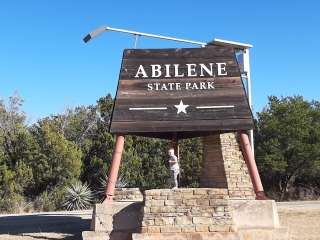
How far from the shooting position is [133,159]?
104ft

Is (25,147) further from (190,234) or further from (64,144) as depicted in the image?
(190,234)

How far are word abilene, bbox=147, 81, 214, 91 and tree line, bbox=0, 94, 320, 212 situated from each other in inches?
596

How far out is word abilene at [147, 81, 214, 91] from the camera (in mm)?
15773

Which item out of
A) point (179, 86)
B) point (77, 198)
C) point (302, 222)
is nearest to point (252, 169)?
point (179, 86)

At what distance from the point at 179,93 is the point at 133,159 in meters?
16.3

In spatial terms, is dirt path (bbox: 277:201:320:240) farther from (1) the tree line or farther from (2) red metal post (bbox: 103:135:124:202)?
(1) the tree line

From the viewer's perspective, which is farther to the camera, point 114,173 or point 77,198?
point 77,198

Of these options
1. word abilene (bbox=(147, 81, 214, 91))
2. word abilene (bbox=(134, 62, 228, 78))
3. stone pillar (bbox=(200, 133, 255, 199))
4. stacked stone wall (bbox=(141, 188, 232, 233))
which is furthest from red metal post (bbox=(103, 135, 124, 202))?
stone pillar (bbox=(200, 133, 255, 199))

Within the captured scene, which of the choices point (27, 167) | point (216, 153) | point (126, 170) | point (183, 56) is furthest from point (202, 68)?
point (27, 167)

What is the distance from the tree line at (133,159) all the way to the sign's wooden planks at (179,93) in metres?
15.1

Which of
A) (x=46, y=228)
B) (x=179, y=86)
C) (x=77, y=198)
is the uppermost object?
(x=179, y=86)

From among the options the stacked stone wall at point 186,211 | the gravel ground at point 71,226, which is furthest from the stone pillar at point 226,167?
the stacked stone wall at point 186,211

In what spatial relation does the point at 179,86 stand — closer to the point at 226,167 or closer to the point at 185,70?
the point at 185,70

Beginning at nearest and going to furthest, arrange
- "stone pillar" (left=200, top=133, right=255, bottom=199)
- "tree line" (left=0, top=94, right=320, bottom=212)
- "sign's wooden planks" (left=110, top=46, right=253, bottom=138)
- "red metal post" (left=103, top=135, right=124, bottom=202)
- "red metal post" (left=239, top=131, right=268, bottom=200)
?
"red metal post" (left=103, top=135, right=124, bottom=202)
"red metal post" (left=239, top=131, right=268, bottom=200)
"sign's wooden planks" (left=110, top=46, right=253, bottom=138)
"stone pillar" (left=200, top=133, right=255, bottom=199)
"tree line" (left=0, top=94, right=320, bottom=212)
